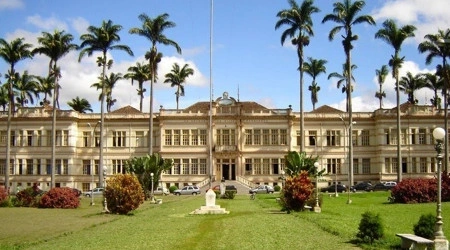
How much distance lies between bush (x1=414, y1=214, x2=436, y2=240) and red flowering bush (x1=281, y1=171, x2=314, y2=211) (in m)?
16.5

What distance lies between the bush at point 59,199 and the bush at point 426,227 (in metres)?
28.6

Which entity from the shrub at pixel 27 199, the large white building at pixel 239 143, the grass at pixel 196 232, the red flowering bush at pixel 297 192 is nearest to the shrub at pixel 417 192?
the grass at pixel 196 232

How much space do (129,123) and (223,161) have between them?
13866mm

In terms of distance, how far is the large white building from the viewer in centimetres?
7694

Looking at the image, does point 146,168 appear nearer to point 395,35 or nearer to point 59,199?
point 59,199

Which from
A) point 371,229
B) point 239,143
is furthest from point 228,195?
point 371,229

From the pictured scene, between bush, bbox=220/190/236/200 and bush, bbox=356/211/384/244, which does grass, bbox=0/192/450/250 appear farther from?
bush, bbox=220/190/236/200

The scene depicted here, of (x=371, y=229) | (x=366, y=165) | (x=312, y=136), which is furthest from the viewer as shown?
(x=312, y=136)

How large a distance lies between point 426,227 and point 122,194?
20.7 metres

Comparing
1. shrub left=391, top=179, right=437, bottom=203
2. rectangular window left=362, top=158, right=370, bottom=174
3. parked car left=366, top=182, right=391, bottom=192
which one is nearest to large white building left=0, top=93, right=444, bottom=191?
rectangular window left=362, top=158, right=370, bottom=174

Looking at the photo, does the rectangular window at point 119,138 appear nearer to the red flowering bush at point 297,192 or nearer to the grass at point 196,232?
the grass at point 196,232

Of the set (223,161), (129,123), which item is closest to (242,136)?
(223,161)

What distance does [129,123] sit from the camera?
8012 cm

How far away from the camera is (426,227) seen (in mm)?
17797
